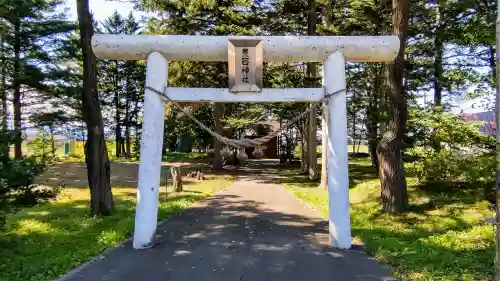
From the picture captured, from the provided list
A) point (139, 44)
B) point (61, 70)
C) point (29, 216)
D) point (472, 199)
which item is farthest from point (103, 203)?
point (61, 70)

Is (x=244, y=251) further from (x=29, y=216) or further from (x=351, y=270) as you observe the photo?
(x=29, y=216)

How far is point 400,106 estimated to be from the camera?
859cm

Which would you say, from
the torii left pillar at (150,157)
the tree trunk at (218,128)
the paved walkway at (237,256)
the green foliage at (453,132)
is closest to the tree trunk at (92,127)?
the paved walkway at (237,256)

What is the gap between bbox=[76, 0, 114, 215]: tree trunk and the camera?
28.7ft

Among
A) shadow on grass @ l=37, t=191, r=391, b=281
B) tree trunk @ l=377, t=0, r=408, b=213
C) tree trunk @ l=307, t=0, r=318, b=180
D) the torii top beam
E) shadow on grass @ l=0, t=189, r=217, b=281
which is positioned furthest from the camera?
tree trunk @ l=307, t=0, r=318, b=180

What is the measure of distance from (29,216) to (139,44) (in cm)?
555

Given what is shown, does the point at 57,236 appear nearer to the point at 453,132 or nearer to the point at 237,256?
the point at 237,256

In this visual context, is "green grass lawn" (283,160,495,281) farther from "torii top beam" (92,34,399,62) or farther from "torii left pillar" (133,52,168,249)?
"torii left pillar" (133,52,168,249)

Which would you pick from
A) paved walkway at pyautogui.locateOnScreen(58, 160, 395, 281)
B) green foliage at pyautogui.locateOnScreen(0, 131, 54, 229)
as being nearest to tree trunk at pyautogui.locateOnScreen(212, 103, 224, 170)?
paved walkway at pyautogui.locateOnScreen(58, 160, 395, 281)

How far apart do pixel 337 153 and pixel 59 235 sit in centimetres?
523

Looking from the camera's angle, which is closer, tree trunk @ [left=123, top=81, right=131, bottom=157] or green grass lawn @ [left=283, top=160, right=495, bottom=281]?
green grass lawn @ [left=283, top=160, right=495, bottom=281]

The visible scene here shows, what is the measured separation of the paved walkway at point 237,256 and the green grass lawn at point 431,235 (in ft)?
1.52

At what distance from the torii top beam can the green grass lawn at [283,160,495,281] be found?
10.3 ft

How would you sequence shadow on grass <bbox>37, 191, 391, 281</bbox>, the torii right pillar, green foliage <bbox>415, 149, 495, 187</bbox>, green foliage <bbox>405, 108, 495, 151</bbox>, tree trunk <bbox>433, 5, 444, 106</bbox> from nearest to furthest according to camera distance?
shadow on grass <bbox>37, 191, 391, 281</bbox> < the torii right pillar < green foliage <bbox>415, 149, 495, 187</bbox> < green foliage <bbox>405, 108, 495, 151</bbox> < tree trunk <bbox>433, 5, 444, 106</bbox>
